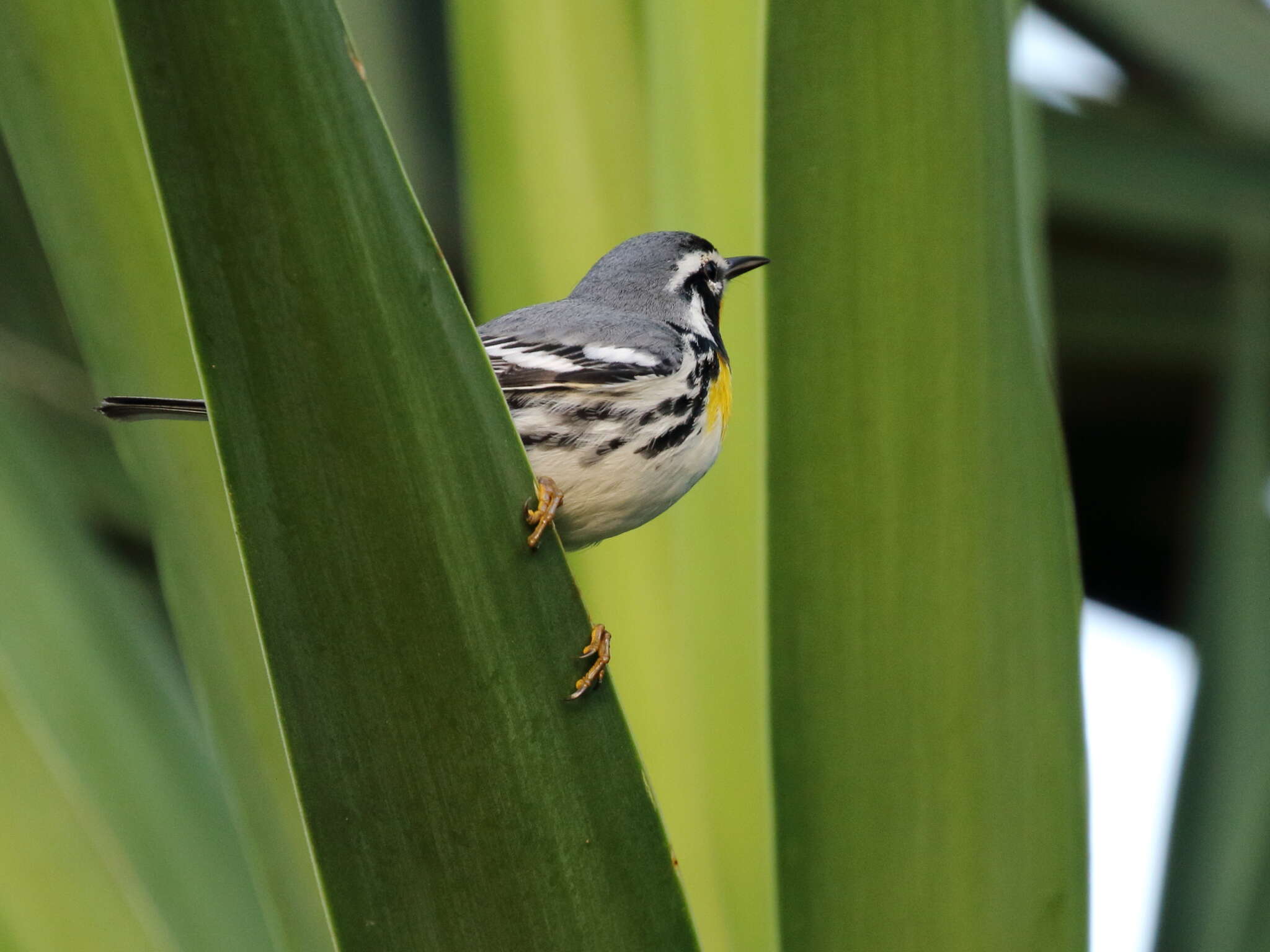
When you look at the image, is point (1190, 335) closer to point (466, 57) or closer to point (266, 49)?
point (466, 57)

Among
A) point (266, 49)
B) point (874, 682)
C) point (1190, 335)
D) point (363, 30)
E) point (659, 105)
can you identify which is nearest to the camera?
point (266, 49)

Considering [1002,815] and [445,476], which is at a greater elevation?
[445,476]

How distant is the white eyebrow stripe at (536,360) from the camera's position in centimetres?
119

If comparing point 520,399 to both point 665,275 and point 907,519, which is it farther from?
point 907,519

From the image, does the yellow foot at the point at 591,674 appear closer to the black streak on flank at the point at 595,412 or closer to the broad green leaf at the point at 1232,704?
the black streak on flank at the point at 595,412

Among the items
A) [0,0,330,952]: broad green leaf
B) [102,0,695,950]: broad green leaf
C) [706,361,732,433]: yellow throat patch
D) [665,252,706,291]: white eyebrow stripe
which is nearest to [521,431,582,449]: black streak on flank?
[706,361,732,433]: yellow throat patch

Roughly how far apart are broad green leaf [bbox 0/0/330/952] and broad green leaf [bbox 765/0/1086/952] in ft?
1.17

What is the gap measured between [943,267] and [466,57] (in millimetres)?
413

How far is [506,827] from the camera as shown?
59cm

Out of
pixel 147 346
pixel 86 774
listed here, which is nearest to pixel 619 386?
pixel 147 346

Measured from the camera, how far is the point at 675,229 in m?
1.00

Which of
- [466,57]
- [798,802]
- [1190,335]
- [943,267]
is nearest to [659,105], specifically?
[466,57]

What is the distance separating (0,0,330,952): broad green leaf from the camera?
0.80 meters

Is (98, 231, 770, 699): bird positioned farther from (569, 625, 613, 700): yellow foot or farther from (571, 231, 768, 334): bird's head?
(569, 625, 613, 700): yellow foot
